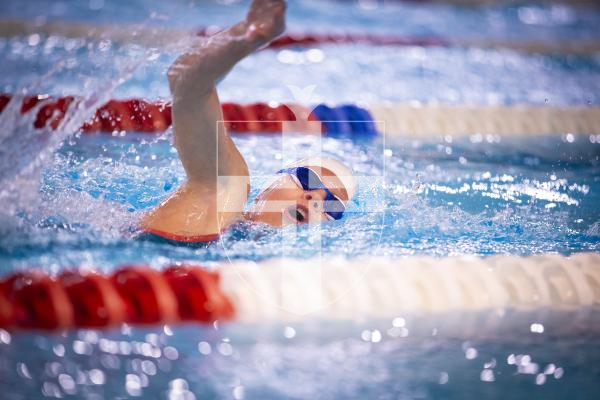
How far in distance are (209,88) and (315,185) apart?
435mm

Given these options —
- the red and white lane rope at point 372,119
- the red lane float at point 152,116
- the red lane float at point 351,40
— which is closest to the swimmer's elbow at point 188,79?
the red lane float at point 152,116

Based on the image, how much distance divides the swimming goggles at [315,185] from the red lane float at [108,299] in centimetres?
38

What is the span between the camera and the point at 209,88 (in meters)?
1.79

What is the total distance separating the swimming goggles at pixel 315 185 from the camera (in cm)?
207

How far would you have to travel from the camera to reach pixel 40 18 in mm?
4688

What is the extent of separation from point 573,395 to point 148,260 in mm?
1039

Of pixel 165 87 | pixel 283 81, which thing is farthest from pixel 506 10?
pixel 165 87

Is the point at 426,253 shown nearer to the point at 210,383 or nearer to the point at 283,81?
the point at 210,383

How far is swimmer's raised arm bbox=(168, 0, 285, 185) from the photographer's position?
1656mm

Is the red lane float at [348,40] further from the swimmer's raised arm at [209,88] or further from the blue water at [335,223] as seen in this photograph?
the swimmer's raised arm at [209,88]

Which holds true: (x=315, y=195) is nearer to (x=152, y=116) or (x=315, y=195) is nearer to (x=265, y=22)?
(x=265, y=22)

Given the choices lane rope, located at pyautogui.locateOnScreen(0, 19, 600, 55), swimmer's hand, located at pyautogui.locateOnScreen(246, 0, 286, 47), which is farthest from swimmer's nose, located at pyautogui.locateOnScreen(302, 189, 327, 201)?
lane rope, located at pyautogui.locateOnScreen(0, 19, 600, 55)

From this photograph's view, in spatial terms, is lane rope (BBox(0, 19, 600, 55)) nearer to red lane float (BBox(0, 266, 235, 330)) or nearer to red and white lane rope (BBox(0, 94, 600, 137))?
red and white lane rope (BBox(0, 94, 600, 137))

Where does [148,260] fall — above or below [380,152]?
above
